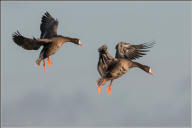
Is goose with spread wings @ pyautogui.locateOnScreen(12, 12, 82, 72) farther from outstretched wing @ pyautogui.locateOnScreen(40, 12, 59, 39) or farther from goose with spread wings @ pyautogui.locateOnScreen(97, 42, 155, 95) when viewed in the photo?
goose with spread wings @ pyautogui.locateOnScreen(97, 42, 155, 95)

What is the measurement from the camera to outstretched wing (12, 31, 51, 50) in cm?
3744

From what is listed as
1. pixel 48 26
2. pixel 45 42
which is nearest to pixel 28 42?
pixel 45 42

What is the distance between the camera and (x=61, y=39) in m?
38.8

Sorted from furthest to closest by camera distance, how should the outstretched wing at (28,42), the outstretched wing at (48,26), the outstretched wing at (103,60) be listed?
the outstretched wing at (48,26) < the outstretched wing at (28,42) < the outstretched wing at (103,60)

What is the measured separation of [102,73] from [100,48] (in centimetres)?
135

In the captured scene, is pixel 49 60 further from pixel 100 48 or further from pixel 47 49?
pixel 100 48

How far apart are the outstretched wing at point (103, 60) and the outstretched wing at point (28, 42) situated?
488 cm

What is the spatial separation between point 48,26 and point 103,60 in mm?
8684

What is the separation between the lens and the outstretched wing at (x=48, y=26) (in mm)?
40594

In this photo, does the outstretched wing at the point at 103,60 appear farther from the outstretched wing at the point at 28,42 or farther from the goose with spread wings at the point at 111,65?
the outstretched wing at the point at 28,42

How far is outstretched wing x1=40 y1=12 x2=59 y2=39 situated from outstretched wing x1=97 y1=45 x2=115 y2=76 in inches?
250

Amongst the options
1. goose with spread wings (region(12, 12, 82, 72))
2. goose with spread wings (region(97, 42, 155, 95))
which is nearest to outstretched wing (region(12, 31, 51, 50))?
goose with spread wings (region(12, 12, 82, 72))

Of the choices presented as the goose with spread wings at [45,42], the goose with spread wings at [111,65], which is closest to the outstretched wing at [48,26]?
the goose with spread wings at [45,42]

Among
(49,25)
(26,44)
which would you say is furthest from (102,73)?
(49,25)
